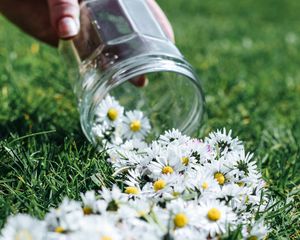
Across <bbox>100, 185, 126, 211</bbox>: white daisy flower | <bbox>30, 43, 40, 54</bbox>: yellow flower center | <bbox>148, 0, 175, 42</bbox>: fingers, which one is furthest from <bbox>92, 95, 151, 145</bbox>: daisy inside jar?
<bbox>30, 43, 40, 54</bbox>: yellow flower center

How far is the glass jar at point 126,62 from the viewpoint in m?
2.22

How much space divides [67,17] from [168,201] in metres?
0.99

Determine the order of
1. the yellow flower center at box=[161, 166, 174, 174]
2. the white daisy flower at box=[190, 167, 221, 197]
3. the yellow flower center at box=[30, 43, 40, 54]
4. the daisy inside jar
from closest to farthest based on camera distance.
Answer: the white daisy flower at box=[190, 167, 221, 197] < the yellow flower center at box=[161, 166, 174, 174] < the daisy inside jar < the yellow flower center at box=[30, 43, 40, 54]

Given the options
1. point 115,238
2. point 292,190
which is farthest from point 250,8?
point 115,238

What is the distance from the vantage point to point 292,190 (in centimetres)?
210

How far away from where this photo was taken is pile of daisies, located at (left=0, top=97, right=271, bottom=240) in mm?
1368

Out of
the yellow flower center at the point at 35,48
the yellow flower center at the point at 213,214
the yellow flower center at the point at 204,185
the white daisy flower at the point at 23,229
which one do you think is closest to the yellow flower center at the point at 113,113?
the yellow flower center at the point at 204,185

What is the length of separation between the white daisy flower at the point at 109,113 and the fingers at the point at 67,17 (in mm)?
270

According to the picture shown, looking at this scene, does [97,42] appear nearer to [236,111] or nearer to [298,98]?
[236,111]

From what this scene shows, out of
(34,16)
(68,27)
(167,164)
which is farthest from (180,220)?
(34,16)

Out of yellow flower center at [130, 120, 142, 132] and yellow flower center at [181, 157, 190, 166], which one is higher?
yellow flower center at [181, 157, 190, 166]

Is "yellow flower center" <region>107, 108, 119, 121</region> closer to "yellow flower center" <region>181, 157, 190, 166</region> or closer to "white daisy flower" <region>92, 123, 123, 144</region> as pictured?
"white daisy flower" <region>92, 123, 123, 144</region>

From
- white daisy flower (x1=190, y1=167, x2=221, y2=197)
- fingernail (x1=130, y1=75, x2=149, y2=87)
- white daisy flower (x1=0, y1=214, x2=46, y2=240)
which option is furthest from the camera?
fingernail (x1=130, y1=75, x2=149, y2=87)

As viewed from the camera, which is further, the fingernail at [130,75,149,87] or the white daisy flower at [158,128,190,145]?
the fingernail at [130,75,149,87]
